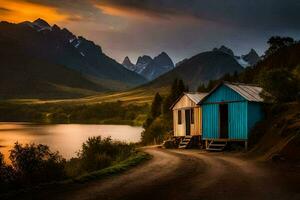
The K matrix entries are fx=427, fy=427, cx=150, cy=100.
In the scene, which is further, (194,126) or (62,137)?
(62,137)

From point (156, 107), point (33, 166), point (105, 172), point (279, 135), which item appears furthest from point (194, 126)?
point (156, 107)

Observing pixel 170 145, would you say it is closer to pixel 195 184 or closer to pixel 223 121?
pixel 223 121

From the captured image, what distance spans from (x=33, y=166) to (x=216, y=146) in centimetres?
2085

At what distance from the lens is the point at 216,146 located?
124 feet

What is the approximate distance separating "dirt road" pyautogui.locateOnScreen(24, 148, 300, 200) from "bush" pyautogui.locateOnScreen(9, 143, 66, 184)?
3189mm

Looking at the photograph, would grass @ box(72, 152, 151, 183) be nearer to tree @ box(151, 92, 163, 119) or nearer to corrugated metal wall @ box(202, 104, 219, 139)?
corrugated metal wall @ box(202, 104, 219, 139)

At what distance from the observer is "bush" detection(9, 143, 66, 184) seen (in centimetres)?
2009

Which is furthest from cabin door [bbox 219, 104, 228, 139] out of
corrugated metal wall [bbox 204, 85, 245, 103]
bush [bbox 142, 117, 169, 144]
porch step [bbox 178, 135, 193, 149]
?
bush [bbox 142, 117, 169, 144]

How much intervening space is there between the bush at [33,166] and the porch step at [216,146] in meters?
18.4

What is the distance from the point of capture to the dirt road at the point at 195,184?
1541 cm

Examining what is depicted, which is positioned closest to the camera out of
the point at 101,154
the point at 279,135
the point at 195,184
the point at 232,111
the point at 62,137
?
the point at 195,184

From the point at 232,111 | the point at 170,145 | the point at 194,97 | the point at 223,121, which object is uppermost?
the point at 194,97

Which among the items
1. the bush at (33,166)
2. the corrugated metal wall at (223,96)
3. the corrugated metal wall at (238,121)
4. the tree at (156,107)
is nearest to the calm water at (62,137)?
the tree at (156,107)

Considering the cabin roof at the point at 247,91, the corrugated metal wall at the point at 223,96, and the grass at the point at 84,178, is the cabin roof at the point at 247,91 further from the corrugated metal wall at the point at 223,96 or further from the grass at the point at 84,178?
the grass at the point at 84,178
